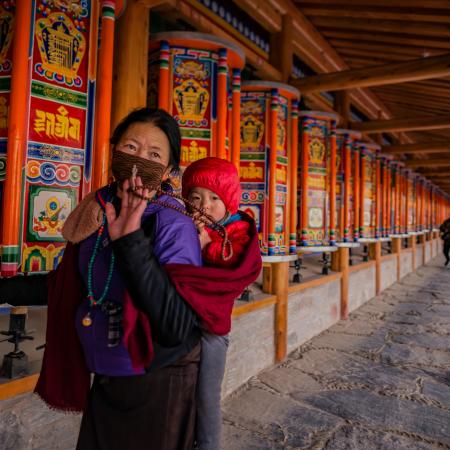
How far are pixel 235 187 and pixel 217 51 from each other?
2.04 meters

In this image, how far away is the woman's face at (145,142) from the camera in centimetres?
Answer: 106

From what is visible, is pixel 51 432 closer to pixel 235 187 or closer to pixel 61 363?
pixel 61 363

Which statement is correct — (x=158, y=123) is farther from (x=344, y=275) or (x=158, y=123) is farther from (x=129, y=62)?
(x=344, y=275)

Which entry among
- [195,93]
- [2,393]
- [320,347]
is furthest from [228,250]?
[320,347]

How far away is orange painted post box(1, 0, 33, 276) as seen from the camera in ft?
6.05

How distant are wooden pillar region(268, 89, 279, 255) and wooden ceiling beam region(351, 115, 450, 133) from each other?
348 centimetres

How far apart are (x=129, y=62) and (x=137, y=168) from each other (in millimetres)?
1998

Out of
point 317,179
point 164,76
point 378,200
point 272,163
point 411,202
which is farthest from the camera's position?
point 411,202

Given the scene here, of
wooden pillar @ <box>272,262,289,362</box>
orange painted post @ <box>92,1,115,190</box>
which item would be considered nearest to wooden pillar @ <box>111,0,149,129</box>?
orange painted post @ <box>92,1,115,190</box>

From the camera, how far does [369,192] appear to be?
762cm

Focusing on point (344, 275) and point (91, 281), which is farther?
point (344, 275)

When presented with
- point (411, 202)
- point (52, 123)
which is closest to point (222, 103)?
point (52, 123)

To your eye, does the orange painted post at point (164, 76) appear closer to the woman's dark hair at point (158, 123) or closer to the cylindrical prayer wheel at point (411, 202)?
the woman's dark hair at point (158, 123)

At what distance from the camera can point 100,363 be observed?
0.99m
